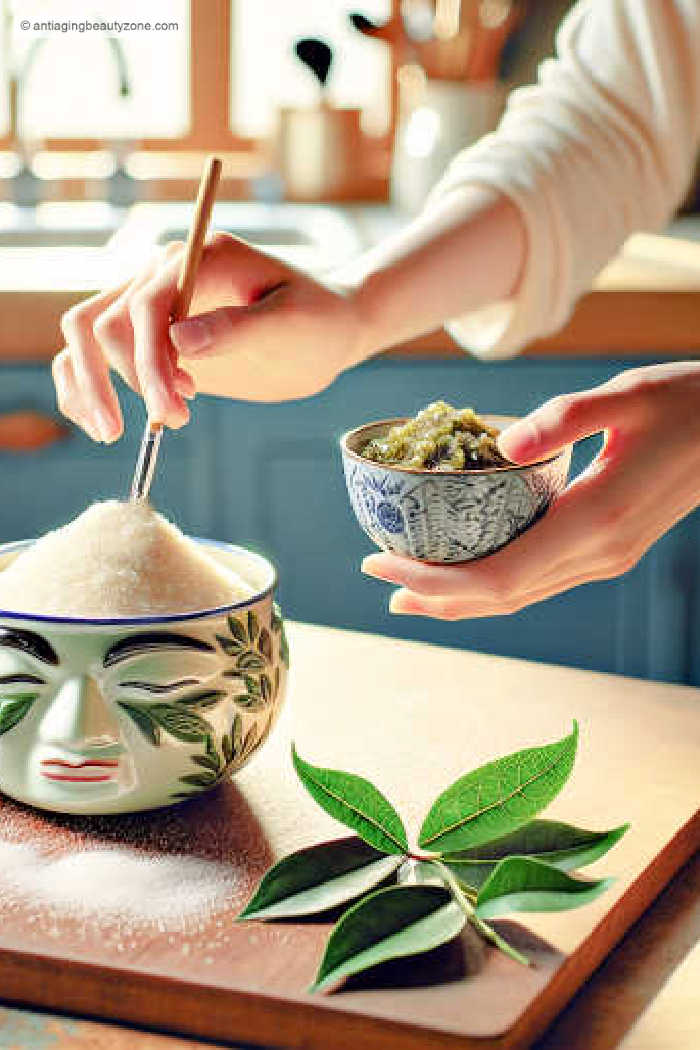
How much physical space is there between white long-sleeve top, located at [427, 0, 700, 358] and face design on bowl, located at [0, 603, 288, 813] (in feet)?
1.93

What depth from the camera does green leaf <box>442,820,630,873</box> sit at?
0.71 metres

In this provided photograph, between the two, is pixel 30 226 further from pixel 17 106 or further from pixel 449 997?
pixel 449 997

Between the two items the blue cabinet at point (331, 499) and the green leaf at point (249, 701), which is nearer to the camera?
the green leaf at point (249, 701)

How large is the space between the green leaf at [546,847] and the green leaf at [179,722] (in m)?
0.14

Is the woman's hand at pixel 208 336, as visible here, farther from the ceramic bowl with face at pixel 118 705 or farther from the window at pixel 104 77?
the window at pixel 104 77

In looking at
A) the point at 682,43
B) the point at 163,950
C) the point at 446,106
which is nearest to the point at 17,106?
the point at 446,106

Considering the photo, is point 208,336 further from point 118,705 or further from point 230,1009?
point 230,1009

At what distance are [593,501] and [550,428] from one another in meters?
0.10

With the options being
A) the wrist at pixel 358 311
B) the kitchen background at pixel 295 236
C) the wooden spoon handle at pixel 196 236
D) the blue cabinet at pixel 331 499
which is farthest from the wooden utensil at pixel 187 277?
→ the blue cabinet at pixel 331 499

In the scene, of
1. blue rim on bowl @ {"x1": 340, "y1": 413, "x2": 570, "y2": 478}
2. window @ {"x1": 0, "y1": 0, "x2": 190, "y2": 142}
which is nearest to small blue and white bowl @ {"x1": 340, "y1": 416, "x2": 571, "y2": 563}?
blue rim on bowl @ {"x1": 340, "y1": 413, "x2": 570, "y2": 478}

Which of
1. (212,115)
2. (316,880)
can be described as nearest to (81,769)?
(316,880)

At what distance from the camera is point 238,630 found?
30.8 inches

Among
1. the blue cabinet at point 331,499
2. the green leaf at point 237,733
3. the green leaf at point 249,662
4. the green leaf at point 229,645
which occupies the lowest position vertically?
the blue cabinet at point 331,499

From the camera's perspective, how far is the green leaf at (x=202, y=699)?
2.50 ft
